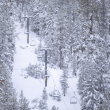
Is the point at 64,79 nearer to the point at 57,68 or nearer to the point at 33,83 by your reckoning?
the point at 33,83

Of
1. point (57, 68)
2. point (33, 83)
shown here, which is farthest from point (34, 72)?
point (57, 68)

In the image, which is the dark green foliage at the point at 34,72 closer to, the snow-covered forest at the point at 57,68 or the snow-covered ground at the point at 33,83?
the snow-covered forest at the point at 57,68

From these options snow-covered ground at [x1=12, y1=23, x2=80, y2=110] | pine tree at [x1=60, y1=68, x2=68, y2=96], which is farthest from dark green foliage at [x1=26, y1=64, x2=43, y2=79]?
pine tree at [x1=60, y1=68, x2=68, y2=96]

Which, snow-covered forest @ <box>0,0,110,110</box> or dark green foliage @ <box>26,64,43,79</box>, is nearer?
snow-covered forest @ <box>0,0,110,110</box>

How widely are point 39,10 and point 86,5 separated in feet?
75.8

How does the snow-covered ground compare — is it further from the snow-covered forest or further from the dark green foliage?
the dark green foliage

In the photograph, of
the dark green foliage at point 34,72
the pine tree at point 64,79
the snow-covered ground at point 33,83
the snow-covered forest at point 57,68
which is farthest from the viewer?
the dark green foliage at point 34,72

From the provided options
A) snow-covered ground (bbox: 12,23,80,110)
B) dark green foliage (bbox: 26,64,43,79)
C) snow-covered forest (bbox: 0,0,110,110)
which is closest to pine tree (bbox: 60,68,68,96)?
snow-covered forest (bbox: 0,0,110,110)

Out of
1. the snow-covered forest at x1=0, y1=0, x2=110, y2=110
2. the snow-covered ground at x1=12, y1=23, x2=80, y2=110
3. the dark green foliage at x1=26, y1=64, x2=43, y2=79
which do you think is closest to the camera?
the snow-covered forest at x1=0, y1=0, x2=110, y2=110

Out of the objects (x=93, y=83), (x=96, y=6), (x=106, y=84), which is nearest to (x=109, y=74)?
(x=106, y=84)

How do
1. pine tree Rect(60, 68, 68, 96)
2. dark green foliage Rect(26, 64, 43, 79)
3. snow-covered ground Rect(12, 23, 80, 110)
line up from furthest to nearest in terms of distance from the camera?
dark green foliage Rect(26, 64, 43, 79) → pine tree Rect(60, 68, 68, 96) → snow-covered ground Rect(12, 23, 80, 110)

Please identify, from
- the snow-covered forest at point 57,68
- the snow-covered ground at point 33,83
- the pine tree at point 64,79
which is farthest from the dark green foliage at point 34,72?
the pine tree at point 64,79

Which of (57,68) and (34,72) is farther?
(57,68)

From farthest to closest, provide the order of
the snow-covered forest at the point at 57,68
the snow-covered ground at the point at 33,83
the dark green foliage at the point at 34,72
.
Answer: the dark green foliage at the point at 34,72 → the snow-covered ground at the point at 33,83 → the snow-covered forest at the point at 57,68
